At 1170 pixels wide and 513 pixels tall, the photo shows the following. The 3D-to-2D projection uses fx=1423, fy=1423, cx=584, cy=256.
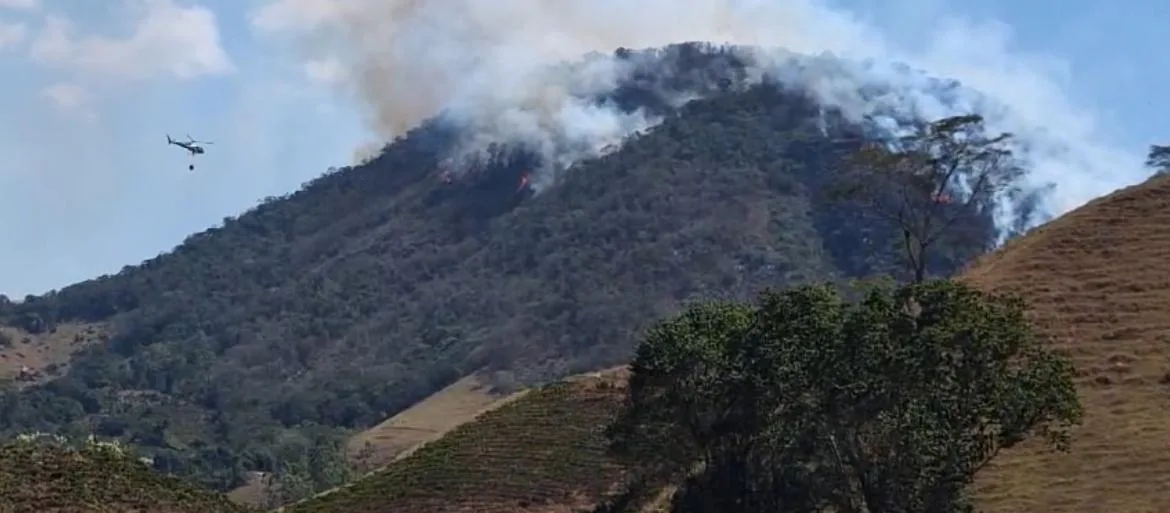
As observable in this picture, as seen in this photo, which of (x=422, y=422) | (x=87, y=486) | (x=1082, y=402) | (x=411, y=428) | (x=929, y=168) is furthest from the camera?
(x=422, y=422)

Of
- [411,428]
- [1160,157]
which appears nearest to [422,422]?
[411,428]

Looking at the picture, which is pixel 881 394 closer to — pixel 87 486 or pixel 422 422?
pixel 87 486

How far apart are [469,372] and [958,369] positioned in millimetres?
163691

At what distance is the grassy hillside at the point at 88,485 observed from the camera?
5072 centimetres

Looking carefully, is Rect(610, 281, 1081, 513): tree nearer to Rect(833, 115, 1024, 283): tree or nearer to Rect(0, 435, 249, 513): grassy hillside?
Rect(0, 435, 249, 513): grassy hillside

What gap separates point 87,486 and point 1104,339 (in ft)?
141

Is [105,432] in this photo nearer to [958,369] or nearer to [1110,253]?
[1110,253]

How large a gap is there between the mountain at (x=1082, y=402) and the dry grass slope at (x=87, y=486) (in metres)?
13.2

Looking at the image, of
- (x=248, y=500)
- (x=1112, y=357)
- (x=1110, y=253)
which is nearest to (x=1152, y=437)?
(x=1112, y=357)

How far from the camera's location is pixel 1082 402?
55594mm

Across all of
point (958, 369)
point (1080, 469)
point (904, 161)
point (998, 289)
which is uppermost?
point (904, 161)

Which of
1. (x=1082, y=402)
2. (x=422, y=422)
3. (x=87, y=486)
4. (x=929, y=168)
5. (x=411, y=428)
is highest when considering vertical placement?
(x=929, y=168)

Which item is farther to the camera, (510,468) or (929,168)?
(929,168)

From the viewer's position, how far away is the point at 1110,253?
74500 millimetres
